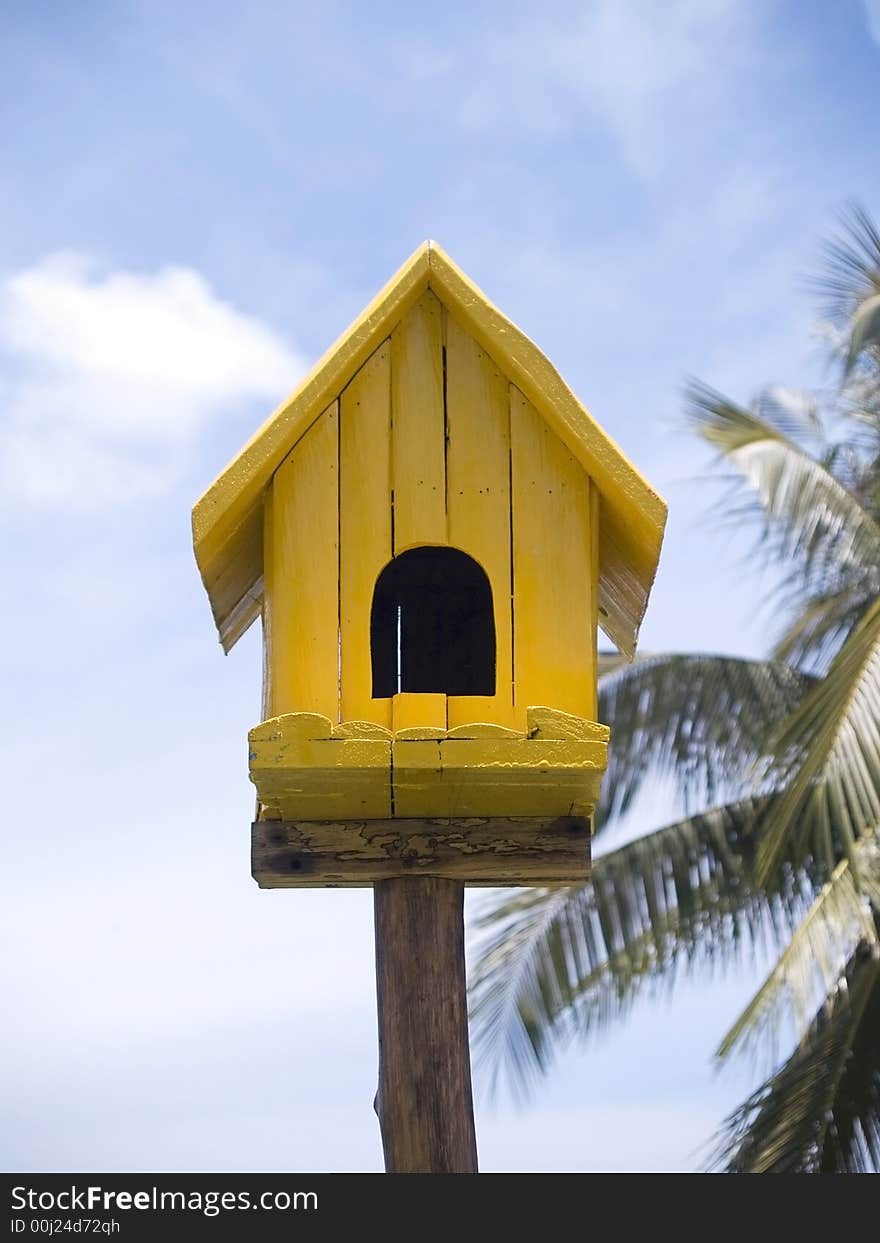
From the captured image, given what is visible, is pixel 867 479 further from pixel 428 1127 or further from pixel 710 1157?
pixel 428 1127

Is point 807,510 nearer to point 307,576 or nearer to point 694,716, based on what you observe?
point 694,716

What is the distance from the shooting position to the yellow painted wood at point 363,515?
411 cm

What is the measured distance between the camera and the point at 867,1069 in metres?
10.3

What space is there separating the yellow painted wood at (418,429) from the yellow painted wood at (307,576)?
0.50 ft

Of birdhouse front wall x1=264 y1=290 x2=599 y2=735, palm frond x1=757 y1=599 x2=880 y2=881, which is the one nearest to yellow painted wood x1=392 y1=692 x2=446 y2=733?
birdhouse front wall x1=264 y1=290 x2=599 y2=735

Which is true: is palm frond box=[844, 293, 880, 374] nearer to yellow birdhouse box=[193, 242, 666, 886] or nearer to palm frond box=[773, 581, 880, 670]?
palm frond box=[773, 581, 880, 670]

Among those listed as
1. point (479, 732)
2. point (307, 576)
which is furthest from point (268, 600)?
point (479, 732)

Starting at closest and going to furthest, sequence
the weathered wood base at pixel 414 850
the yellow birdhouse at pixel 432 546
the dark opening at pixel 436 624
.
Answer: the yellow birdhouse at pixel 432 546, the weathered wood base at pixel 414 850, the dark opening at pixel 436 624

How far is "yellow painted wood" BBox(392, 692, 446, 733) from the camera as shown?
4043 mm

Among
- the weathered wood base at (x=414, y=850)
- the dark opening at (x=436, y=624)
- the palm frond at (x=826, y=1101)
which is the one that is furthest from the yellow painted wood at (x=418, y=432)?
the palm frond at (x=826, y=1101)

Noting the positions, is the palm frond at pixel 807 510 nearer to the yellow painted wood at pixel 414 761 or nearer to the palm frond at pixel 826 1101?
the palm frond at pixel 826 1101

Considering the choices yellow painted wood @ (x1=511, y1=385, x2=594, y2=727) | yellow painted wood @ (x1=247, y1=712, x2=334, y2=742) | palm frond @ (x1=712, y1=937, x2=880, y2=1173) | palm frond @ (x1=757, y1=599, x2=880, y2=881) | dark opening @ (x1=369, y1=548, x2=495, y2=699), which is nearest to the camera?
yellow painted wood @ (x1=247, y1=712, x2=334, y2=742)

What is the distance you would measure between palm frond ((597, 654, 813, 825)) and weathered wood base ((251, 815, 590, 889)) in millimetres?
7371
